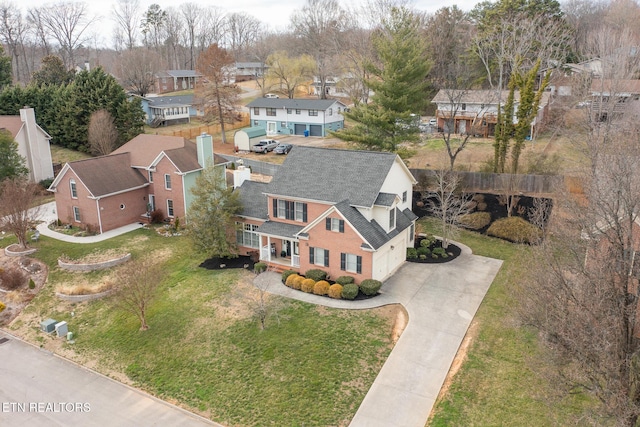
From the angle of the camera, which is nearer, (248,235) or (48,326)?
(48,326)

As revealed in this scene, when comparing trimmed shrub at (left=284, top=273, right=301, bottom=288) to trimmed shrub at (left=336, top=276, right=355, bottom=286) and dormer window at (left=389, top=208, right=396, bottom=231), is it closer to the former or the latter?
trimmed shrub at (left=336, top=276, right=355, bottom=286)

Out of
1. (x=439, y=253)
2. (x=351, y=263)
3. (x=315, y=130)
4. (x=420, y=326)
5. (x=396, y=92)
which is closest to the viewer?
(x=420, y=326)

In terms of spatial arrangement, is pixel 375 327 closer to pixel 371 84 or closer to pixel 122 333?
pixel 122 333

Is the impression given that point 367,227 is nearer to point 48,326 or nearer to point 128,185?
point 48,326

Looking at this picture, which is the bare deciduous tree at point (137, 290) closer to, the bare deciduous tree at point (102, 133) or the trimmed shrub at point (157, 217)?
the trimmed shrub at point (157, 217)

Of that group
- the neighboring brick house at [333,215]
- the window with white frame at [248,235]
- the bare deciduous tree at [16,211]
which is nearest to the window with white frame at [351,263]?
the neighboring brick house at [333,215]

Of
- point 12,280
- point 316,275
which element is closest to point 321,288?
point 316,275
